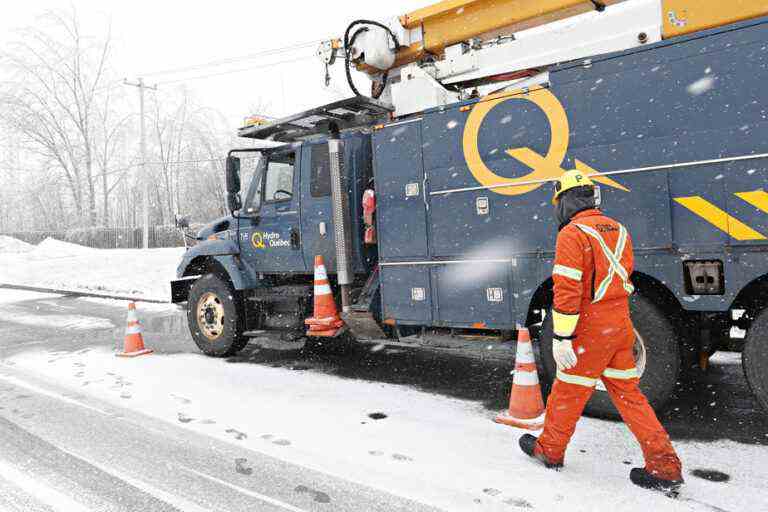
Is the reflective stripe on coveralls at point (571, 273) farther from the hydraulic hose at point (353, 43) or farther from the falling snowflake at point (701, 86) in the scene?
the hydraulic hose at point (353, 43)

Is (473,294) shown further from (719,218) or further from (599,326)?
(719,218)

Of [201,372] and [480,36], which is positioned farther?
[201,372]

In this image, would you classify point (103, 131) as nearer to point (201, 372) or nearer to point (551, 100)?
point (201, 372)

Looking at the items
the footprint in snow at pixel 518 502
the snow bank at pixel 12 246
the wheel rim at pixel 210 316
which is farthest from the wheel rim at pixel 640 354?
the snow bank at pixel 12 246

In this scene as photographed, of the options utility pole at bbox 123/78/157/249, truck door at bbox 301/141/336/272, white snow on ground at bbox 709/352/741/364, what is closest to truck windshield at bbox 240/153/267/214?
truck door at bbox 301/141/336/272

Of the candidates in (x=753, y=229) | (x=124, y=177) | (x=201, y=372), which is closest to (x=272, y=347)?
(x=201, y=372)

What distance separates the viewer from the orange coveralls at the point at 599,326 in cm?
305

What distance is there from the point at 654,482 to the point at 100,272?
18891 mm

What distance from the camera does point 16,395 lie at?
545 centimetres

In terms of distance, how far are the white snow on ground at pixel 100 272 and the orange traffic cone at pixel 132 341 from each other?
6.37 m

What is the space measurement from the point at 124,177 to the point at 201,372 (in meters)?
44.2

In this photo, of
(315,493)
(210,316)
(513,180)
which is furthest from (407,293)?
(210,316)

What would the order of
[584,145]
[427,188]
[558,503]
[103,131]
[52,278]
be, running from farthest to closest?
[103,131] < [52,278] < [427,188] < [584,145] < [558,503]

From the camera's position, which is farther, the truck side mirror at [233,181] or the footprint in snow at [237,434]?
the truck side mirror at [233,181]
